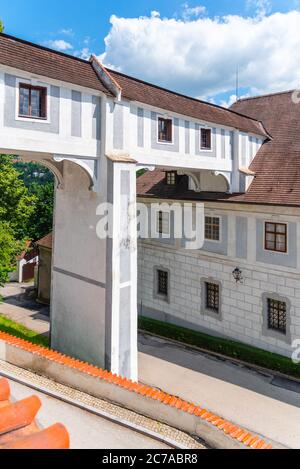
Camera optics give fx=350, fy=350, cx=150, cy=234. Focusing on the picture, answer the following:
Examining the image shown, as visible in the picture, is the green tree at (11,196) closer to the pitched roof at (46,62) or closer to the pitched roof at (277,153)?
the pitched roof at (46,62)

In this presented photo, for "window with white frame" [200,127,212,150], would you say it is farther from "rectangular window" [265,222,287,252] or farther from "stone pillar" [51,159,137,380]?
"stone pillar" [51,159,137,380]

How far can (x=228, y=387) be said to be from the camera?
14922 millimetres

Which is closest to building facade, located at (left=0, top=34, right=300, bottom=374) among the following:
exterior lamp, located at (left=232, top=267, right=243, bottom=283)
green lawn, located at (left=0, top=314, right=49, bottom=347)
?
exterior lamp, located at (left=232, top=267, right=243, bottom=283)

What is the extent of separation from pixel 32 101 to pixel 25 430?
9.78 m

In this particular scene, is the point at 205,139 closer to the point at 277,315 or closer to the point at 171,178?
the point at 171,178

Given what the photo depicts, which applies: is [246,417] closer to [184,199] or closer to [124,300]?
[124,300]

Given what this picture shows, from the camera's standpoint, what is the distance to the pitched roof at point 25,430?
3932 millimetres

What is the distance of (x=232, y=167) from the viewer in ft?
60.4

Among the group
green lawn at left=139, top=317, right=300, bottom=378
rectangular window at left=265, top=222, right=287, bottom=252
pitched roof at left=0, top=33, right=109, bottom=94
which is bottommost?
green lawn at left=139, top=317, right=300, bottom=378

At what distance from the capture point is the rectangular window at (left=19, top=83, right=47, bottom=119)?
1097 cm

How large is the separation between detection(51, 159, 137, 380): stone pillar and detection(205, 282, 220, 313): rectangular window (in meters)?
6.81

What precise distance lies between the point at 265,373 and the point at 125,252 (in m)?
8.96

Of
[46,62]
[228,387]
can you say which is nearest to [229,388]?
[228,387]
